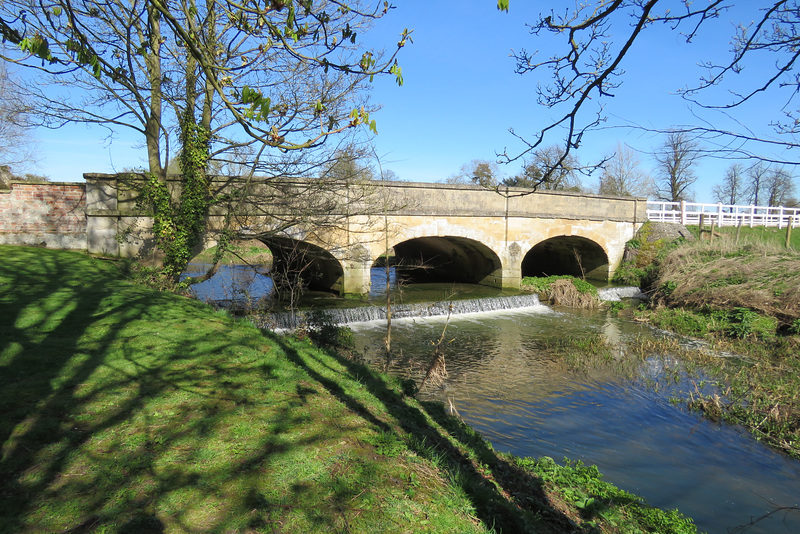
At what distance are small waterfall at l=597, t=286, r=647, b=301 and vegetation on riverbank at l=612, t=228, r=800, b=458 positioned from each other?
58cm

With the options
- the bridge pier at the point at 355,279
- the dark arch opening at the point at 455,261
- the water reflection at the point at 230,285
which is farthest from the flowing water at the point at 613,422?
the dark arch opening at the point at 455,261

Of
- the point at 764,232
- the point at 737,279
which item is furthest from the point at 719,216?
the point at 737,279

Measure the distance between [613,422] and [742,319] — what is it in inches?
301

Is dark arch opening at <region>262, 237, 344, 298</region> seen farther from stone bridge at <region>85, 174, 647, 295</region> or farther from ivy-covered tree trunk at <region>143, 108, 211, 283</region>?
ivy-covered tree trunk at <region>143, 108, 211, 283</region>

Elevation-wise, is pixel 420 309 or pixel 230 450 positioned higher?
pixel 230 450

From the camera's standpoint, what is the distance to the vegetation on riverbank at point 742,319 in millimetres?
6902

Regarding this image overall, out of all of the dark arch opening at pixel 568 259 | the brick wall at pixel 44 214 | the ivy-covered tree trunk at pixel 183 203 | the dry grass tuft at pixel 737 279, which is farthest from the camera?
the dark arch opening at pixel 568 259

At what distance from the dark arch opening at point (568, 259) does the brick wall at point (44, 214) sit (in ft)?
54.3

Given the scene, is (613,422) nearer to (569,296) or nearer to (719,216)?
(569,296)

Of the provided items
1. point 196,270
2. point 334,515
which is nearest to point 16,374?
point 334,515

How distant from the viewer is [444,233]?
1617cm

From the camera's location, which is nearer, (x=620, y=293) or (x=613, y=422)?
(x=613, y=422)

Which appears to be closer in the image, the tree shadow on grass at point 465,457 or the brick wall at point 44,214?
the tree shadow on grass at point 465,457

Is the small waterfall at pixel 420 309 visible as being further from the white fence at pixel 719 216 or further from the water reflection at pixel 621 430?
the white fence at pixel 719 216
